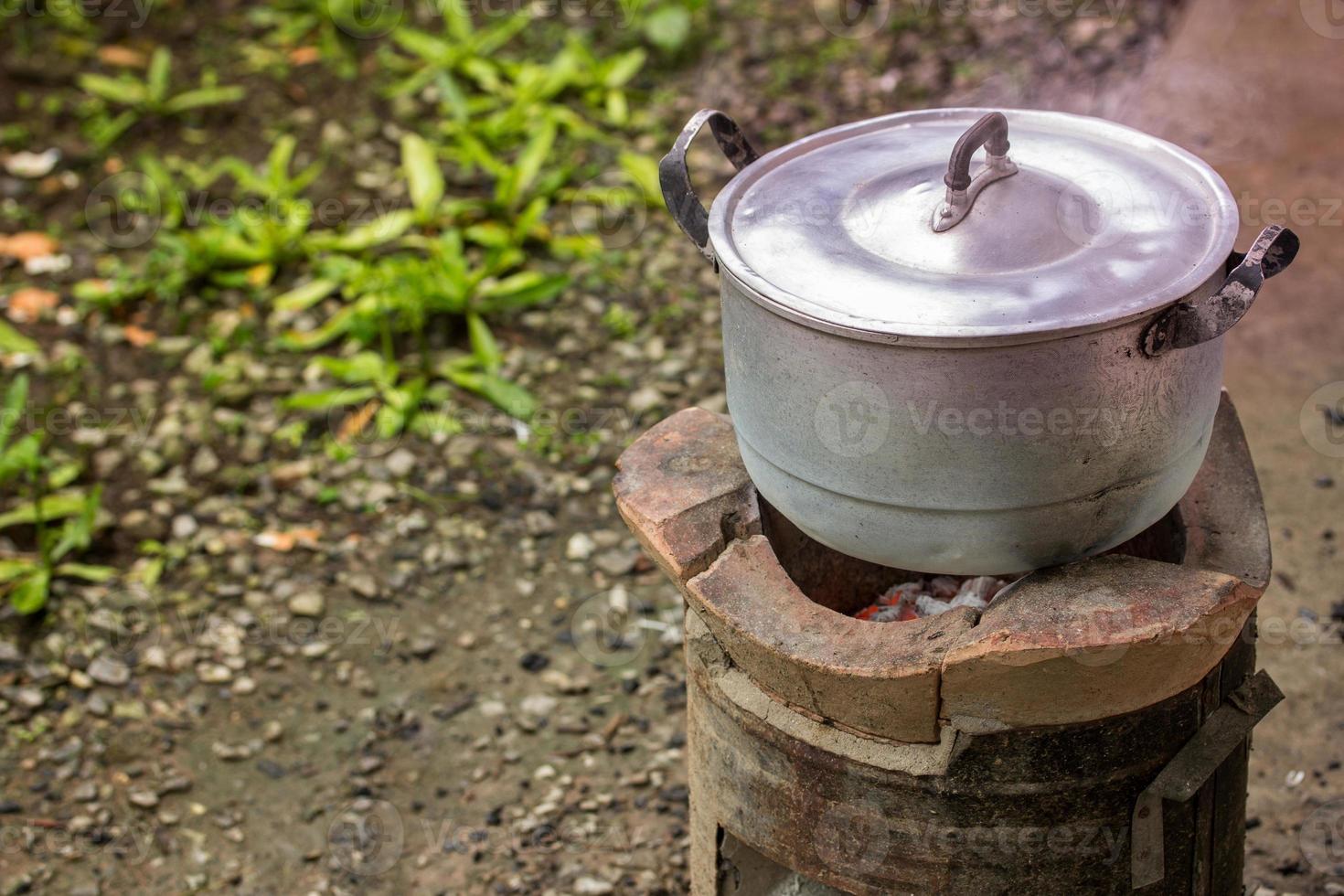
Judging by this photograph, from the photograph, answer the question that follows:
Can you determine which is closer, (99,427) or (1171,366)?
(1171,366)

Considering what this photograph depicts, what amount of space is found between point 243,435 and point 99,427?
537 mm

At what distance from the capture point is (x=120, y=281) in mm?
5641

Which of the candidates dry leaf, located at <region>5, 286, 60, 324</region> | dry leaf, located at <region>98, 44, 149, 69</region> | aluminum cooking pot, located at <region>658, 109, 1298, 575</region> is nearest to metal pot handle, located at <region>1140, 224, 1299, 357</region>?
aluminum cooking pot, located at <region>658, 109, 1298, 575</region>

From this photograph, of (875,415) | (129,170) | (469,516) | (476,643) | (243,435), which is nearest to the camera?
(875,415)

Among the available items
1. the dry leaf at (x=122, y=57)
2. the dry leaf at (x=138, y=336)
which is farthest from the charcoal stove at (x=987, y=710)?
the dry leaf at (x=122, y=57)

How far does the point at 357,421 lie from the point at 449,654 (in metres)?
1.17

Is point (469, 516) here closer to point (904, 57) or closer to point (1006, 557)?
Answer: point (1006, 557)

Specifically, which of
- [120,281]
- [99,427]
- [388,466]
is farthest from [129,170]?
[388,466]

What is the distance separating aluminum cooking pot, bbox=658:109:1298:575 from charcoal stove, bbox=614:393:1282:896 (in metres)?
0.15

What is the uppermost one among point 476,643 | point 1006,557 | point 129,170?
point 1006,557

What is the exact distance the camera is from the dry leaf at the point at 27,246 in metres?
5.90

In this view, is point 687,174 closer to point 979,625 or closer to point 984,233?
point 984,233

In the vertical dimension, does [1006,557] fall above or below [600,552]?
above

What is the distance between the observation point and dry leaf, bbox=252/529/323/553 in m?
4.59
